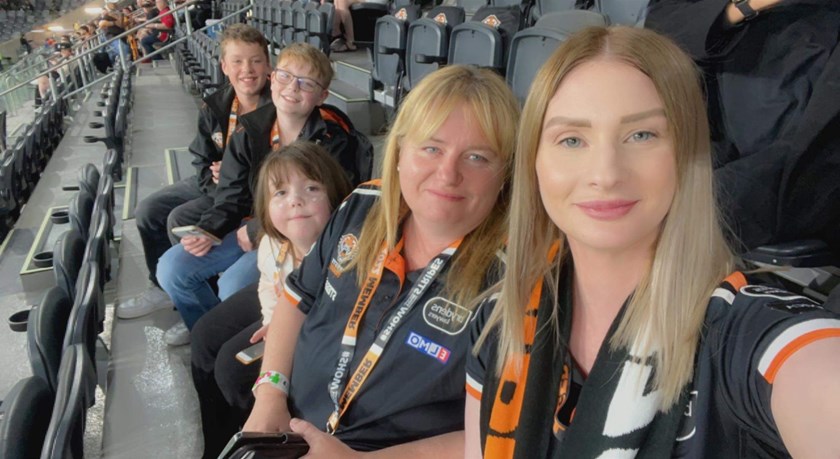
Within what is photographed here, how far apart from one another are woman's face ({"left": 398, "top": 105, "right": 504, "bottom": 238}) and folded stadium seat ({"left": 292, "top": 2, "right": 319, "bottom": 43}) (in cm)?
393

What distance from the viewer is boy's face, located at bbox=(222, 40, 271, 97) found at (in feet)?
7.16

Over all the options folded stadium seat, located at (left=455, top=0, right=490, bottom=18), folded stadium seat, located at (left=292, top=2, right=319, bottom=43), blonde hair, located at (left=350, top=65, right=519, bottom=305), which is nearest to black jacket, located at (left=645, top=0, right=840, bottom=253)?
blonde hair, located at (left=350, top=65, right=519, bottom=305)

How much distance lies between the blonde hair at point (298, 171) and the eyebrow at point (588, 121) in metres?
0.93

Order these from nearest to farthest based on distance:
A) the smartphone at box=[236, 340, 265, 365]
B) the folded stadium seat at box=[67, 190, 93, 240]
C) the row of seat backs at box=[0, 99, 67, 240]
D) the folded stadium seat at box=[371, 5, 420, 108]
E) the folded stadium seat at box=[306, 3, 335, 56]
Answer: the smartphone at box=[236, 340, 265, 365] → the folded stadium seat at box=[67, 190, 93, 240] → the folded stadium seat at box=[371, 5, 420, 108] → the row of seat backs at box=[0, 99, 67, 240] → the folded stadium seat at box=[306, 3, 335, 56]

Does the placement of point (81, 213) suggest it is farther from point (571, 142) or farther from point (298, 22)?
point (298, 22)

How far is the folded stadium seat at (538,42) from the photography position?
1.90m

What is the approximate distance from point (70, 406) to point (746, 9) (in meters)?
1.59

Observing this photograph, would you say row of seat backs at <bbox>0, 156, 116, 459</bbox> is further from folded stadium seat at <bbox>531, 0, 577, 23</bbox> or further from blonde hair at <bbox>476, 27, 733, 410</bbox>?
folded stadium seat at <bbox>531, 0, 577, 23</bbox>

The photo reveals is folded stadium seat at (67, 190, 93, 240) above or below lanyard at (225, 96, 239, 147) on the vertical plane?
below

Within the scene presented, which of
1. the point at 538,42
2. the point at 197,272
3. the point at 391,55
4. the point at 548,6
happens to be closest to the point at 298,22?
the point at 391,55

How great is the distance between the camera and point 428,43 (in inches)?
114

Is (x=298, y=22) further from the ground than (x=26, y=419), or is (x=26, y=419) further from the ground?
(x=298, y=22)

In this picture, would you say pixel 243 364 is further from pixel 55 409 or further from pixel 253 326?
pixel 55 409

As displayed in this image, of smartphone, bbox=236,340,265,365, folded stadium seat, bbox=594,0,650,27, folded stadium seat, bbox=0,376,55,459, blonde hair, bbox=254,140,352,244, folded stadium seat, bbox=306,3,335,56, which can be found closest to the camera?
folded stadium seat, bbox=0,376,55,459
